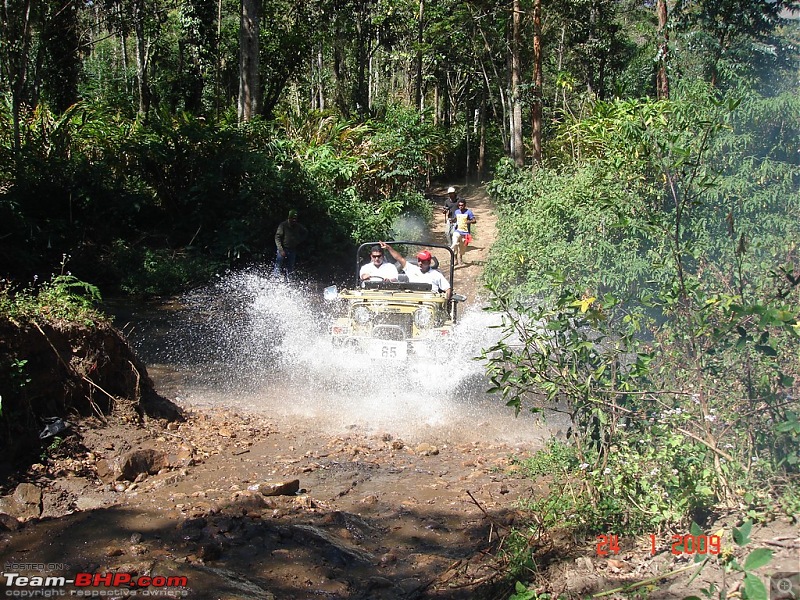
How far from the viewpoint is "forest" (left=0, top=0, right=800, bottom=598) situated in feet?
15.1

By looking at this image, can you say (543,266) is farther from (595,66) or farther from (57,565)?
(595,66)

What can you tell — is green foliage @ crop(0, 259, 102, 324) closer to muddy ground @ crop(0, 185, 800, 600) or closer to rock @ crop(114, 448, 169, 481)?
muddy ground @ crop(0, 185, 800, 600)

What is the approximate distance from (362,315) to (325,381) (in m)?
0.98

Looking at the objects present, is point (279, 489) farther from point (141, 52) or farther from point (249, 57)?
point (141, 52)

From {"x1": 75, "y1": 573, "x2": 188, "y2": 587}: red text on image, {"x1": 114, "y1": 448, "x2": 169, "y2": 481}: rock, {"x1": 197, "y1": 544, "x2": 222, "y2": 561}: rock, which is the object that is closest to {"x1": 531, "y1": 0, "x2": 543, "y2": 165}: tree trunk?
{"x1": 114, "y1": 448, "x2": 169, "y2": 481}: rock

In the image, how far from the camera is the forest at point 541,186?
459 cm

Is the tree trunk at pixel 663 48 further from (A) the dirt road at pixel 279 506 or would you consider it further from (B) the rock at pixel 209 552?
(B) the rock at pixel 209 552

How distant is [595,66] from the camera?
32.5 m

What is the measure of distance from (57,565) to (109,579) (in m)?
0.46

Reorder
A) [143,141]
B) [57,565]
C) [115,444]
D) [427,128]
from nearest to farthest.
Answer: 1. [57,565]
2. [115,444]
3. [143,141]
4. [427,128]

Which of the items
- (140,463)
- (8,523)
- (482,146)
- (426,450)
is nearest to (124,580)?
(8,523)

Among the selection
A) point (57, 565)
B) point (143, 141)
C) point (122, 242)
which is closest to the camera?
point (57, 565)

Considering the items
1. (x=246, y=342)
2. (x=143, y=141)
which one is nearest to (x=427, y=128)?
(x=143, y=141)

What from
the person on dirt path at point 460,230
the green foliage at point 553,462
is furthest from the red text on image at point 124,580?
the person on dirt path at point 460,230
